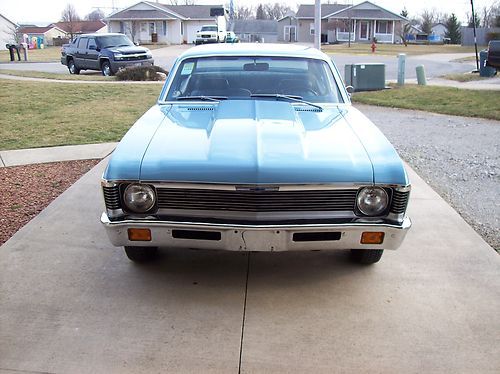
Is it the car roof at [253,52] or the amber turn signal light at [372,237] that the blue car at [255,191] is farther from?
the car roof at [253,52]

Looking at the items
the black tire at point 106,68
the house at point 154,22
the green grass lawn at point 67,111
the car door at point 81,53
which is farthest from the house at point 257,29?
the green grass lawn at point 67,111

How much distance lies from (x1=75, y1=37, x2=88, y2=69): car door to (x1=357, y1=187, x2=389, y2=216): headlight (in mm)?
20794

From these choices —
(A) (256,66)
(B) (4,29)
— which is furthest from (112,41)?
(B) (4,29)

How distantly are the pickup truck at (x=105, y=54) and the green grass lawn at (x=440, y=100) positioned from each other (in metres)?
10.4

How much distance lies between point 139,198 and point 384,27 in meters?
64.7

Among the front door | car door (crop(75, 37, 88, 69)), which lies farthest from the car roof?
the front door

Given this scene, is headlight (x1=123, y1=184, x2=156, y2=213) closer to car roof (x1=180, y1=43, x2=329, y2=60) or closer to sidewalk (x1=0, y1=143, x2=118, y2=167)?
car roof (x1=180, y1=43, x2=329, y2=60)

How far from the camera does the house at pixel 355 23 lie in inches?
2375

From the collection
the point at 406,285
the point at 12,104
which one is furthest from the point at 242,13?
the point at 406,285

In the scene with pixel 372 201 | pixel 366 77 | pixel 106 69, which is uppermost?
pixel 106 69

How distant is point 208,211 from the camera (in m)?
3.20

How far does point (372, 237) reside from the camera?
10.6 ft

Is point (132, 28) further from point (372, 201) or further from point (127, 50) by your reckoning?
point (372, 201)

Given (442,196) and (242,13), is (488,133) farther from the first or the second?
(242,13)
